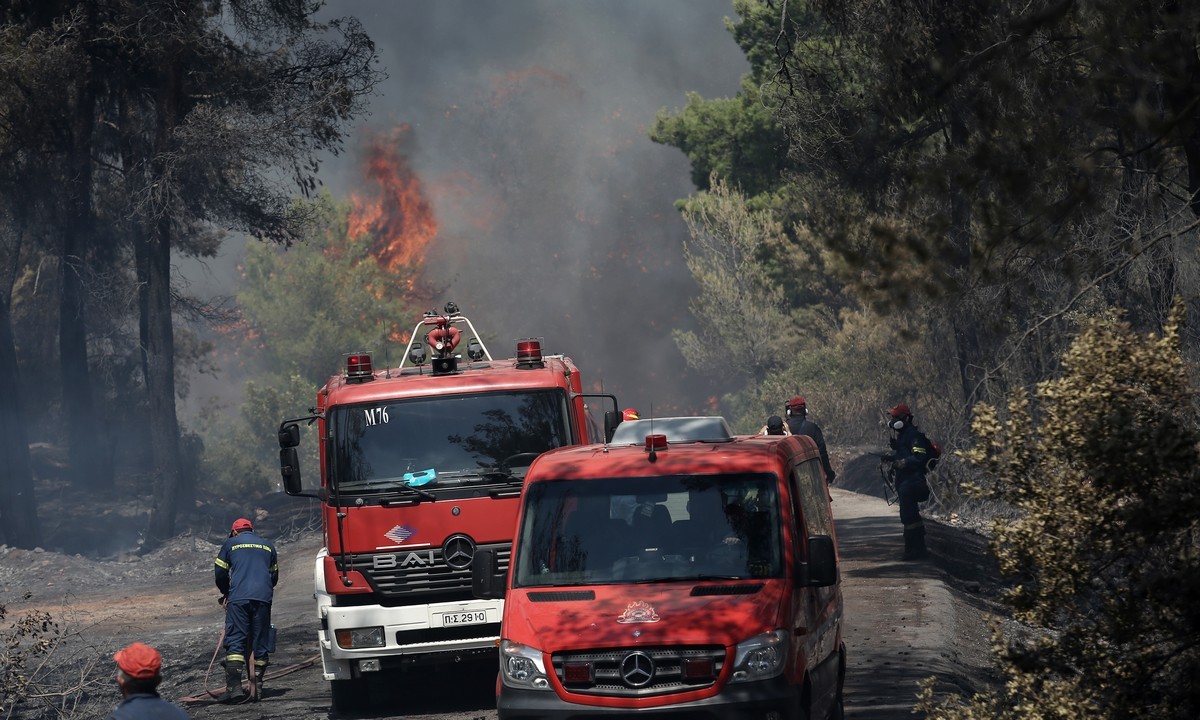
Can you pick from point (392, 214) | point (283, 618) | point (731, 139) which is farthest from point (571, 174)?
point (283, 618)

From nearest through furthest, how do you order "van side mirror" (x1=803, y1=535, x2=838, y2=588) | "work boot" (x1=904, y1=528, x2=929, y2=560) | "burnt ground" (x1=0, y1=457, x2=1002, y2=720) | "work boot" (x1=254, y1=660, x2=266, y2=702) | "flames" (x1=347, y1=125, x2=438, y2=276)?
"van side mirror" (x1=803, y1=535, x2=838, y2=588), "burnt ground" (x1=0, y1=457, x2=1002, y2=720), "work boot" (x1=254, y1=660, x2=266, y2=702), "work boot" (x1=904, y1=528, x2=929, y2=560), "flames" (x1=347, y1=125, x2=438, y2=276)

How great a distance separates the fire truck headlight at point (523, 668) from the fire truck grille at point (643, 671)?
0.14 metres

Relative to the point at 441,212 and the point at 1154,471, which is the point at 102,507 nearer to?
the point at 1154,471

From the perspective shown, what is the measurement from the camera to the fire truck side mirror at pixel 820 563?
25.3 ft

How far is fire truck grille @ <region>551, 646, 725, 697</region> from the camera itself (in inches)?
291

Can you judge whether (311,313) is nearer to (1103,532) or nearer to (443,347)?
(443,347)

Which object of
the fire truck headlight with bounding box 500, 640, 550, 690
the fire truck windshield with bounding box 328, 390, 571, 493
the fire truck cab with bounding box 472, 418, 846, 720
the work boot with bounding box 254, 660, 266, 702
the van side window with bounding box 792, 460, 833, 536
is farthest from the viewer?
the work boot with bounding box 254, 660, 266, 702

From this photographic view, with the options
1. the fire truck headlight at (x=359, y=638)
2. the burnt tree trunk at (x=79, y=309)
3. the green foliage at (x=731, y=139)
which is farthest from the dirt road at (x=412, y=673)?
the green foliage at (x=731, y=139)

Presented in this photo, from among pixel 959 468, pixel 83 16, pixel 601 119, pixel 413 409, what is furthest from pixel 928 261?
pixel 601 119

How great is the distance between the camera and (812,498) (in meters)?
9.10

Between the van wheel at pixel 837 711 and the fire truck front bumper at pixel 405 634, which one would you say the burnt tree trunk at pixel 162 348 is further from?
the van wheel at pixel 837 711

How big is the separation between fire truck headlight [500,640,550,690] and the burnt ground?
2.46 m

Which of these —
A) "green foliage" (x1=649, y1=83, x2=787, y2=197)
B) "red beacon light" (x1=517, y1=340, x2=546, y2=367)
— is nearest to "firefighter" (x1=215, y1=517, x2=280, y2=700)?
"red beacon light" (x1=517, y1=340, x2=546, y2=367)

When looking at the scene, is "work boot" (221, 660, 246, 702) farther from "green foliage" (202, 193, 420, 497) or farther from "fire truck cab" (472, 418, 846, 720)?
"green foliage" (202, 193, 420, 497)
